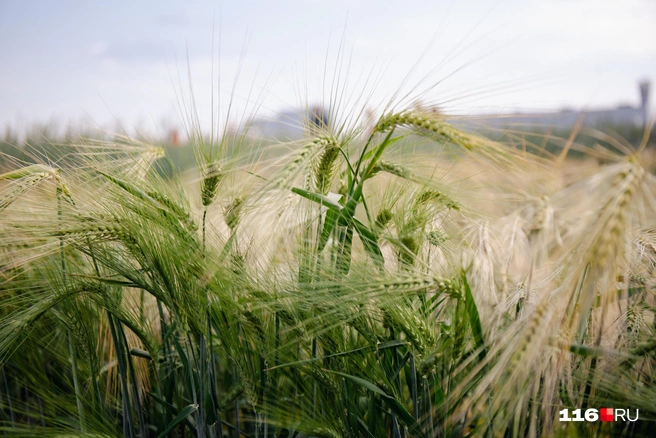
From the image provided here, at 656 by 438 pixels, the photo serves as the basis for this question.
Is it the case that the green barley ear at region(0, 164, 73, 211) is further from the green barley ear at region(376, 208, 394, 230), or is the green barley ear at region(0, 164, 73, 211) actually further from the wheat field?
the green barley ear at region(376, 208, 394, 230)

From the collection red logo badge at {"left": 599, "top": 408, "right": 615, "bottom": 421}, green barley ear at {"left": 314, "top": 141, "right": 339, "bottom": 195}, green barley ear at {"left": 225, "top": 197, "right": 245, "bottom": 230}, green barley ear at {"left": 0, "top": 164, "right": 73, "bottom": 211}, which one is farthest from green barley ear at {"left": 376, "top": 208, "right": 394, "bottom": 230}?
green barley ear at {"left": 0, "top": 164, "right": 73, "bottom": 211}

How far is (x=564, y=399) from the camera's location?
0.90m

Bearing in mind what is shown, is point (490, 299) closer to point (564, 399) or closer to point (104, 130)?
point (564, 399)

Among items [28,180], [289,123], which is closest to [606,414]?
[289,123]

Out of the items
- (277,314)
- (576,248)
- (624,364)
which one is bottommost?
(624,364)

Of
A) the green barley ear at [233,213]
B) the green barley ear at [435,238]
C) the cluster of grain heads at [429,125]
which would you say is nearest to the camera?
the cluster of grain heads at [429,125]

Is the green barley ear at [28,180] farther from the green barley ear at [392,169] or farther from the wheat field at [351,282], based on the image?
the green barley ear at [392,169]

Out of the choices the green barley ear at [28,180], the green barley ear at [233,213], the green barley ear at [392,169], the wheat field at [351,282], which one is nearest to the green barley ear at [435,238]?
the wheat field at [351,282]

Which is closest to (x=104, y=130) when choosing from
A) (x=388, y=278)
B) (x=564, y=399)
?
(x=388, y=278)

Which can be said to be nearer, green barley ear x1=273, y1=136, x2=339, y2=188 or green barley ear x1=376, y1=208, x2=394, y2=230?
green barley ear x1=273, y1=136, x2=339, y2=188

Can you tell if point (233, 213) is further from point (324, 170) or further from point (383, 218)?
point (383, 218)

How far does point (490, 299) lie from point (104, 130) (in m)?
1.00

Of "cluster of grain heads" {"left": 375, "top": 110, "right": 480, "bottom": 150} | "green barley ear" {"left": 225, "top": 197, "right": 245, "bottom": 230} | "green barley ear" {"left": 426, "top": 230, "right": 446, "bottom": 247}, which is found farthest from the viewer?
"green barley ear" {"left": 426, "top": 230, "right": 446, "bottom": 247}

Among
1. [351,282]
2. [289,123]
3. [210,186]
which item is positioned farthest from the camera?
[289,123]
